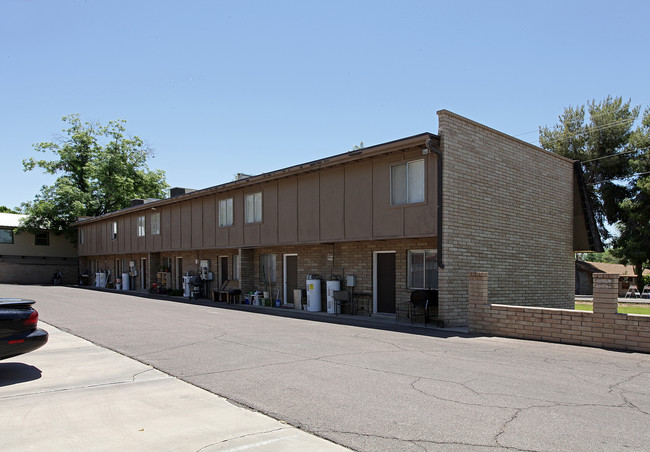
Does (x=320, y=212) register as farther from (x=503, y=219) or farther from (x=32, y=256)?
(x=32, y=256)

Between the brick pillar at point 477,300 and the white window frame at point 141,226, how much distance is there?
2414 cm

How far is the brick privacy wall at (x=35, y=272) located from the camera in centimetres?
4459

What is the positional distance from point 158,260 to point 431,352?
83.3ft

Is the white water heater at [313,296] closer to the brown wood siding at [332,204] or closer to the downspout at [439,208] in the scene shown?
the brown wood siding at [332,204]

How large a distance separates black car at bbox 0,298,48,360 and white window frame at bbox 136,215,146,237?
24.9 m

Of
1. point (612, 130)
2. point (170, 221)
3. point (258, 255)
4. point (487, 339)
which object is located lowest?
point (487, 339)

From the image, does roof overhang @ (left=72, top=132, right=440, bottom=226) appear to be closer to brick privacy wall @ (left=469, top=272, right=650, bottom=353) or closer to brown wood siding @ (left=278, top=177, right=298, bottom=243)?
brown wood siding @ (left=278, top=177, right=298, bottom=243)

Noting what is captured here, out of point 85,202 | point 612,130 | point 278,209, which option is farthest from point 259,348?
point 85,202

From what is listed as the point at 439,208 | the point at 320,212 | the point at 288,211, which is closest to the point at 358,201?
the point at 320,212

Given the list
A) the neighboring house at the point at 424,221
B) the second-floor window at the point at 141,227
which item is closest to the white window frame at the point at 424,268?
the neighboring house at the point at 424,221

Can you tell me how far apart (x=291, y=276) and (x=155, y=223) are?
12.9 meters

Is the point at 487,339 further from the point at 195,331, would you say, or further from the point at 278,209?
the point at 278,209

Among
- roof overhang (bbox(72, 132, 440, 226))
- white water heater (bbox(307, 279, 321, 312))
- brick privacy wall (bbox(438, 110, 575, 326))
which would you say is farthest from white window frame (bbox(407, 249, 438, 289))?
white water heater (bbox(307, 279, 321, 312))

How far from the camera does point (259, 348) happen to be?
9.62m
